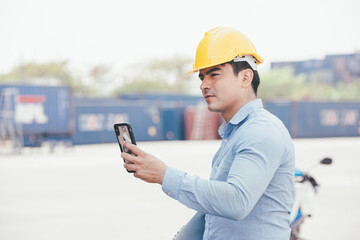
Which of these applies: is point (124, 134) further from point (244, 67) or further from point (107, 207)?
point (107, 207)

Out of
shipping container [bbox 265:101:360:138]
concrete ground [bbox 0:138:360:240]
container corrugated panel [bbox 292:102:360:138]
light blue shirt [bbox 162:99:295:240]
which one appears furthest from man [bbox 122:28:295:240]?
container corrugated panel [bbox 292:102:360:138]

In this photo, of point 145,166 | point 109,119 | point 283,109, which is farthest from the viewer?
point 283,109

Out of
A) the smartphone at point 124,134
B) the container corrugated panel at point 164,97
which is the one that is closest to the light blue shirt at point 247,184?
the smartphone at point 124,134

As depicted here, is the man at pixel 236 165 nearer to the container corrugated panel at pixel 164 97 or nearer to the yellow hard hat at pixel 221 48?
the yellow hard hat at pixel 221 48

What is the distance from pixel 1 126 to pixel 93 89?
52774 mm

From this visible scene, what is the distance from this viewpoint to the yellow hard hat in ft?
7.19

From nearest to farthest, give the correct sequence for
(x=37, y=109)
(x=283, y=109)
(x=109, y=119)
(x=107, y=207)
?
1. (x=107, y=207)
2. (x=37, y=109)
3. (x=109, y=119)
4. (x=283, y=109)

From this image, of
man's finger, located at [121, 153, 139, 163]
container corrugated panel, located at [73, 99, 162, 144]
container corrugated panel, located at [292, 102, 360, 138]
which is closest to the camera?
man's finger, located at [121, 153, 139, 163]

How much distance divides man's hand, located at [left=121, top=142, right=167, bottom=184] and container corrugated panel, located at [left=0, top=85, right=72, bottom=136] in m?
21.5

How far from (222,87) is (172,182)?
51cm

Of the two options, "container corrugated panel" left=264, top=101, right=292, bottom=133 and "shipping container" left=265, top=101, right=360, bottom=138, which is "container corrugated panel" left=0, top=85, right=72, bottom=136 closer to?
"shipping container" left=265, top=101, right=360, bottom=138

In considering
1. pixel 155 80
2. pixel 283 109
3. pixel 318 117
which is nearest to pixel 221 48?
pixel 283 109

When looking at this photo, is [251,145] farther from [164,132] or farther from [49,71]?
[49,71]

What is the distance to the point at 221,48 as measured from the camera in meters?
2.21
